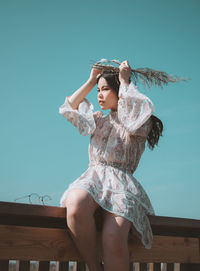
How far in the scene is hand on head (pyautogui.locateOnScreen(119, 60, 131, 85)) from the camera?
2.45 m

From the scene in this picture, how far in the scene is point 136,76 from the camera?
2.66 meters

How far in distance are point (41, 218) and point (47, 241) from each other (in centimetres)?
13

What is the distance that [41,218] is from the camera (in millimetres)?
2152

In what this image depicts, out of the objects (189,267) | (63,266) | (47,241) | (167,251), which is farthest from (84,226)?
(189,267)

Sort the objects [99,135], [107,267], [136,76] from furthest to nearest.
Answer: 1. [136,76]
2. [99,135]
3. [107,267]

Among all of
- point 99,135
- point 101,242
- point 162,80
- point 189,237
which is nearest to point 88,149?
point 99,135

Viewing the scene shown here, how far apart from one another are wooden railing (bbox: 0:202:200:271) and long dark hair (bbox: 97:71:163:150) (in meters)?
0.52

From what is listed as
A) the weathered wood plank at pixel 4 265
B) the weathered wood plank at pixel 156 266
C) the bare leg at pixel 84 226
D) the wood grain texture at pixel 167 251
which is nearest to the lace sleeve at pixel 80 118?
the bare leg at pixel 84 226

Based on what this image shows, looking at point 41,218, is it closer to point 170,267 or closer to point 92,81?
point 92,81

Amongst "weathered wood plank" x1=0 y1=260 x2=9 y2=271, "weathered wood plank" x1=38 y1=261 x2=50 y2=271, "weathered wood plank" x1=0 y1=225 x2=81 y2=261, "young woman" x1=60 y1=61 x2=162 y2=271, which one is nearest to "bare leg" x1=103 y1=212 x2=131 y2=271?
"young woman" x1=60 y1=61 x2=162 y2=271

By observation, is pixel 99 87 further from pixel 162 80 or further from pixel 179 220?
pixel 179 220

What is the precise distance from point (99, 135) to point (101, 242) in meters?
0.65

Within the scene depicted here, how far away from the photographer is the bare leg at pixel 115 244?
77.2 inches

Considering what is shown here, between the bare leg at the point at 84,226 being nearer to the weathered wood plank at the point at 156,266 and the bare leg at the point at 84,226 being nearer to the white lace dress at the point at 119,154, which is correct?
the white lace dress at the point at 119,154
